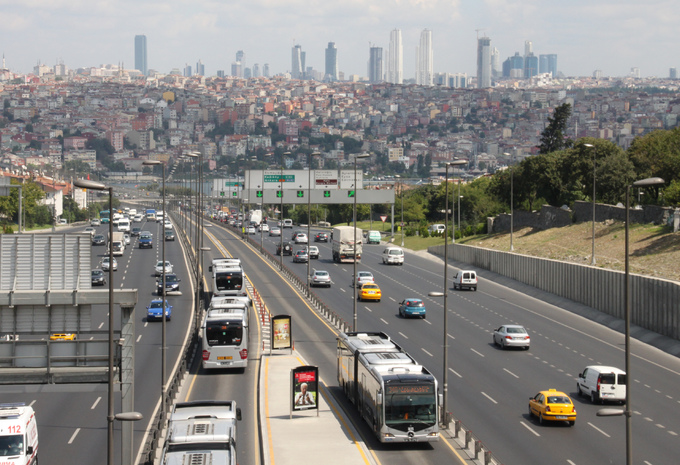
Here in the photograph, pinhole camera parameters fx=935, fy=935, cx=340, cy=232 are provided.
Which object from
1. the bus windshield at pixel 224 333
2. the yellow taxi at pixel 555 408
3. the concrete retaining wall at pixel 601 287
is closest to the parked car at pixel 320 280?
the concrete retaining wall at pixel 601 287

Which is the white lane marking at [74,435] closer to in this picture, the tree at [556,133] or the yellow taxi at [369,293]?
the yellow taxi at [369,293]

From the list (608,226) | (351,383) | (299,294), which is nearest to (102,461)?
(351,383)

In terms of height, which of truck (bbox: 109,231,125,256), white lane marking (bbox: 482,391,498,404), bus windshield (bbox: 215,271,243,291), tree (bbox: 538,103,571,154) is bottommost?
white lane marking (bbox: 482,391,498,404)

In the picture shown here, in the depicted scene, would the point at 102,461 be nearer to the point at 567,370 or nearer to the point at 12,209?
the point at 567,370

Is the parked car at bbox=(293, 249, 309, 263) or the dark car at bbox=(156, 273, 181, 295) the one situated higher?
the parked car at bbox=(293, 249, 309, 263)

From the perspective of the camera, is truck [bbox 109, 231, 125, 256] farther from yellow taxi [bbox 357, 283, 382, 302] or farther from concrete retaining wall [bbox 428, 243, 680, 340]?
concrete retaining wall [bbox 428, 243, 680, 340]

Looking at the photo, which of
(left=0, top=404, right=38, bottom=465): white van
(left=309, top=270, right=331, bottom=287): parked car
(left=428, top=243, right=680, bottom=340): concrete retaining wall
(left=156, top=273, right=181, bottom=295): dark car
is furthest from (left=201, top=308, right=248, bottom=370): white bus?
(left=309, top=270, right=331, bottom=287): parked car
